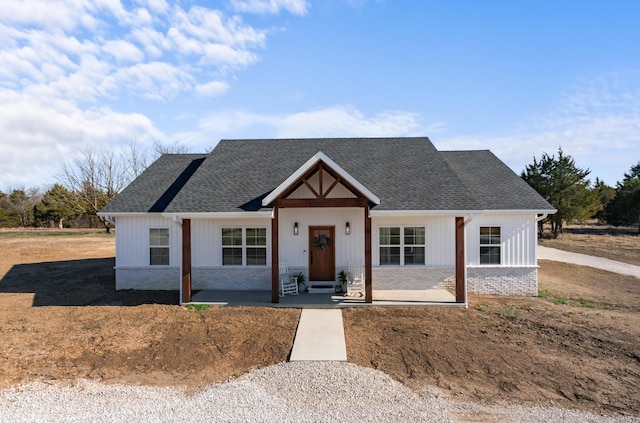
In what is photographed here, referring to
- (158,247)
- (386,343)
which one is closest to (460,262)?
(386,343)

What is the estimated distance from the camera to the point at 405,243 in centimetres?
1325

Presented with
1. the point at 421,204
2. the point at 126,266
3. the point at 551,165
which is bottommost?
the point at 126,266

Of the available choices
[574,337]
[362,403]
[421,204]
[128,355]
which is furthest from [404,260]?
[128,355]

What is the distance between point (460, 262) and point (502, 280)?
142 inches

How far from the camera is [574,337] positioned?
863cm

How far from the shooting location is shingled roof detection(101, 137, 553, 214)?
12.0m

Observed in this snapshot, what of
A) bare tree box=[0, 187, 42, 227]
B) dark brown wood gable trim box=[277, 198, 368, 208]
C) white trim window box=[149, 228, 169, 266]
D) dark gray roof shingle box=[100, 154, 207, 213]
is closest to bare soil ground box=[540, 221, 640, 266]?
dark brown wood gable trim box=[277, 198, 368, 208]

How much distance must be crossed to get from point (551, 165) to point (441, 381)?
35.7 metres

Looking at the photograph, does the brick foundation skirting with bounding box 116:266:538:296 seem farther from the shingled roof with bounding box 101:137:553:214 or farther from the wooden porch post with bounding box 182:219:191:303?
the shingled roof with bounding box 101:137:553:214

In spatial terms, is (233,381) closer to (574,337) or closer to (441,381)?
(441,381)

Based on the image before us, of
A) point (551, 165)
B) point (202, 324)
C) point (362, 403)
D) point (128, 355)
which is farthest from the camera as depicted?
point (551, 165)

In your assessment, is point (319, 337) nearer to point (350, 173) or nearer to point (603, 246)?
point (350, 173)

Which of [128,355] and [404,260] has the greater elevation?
[404,260]

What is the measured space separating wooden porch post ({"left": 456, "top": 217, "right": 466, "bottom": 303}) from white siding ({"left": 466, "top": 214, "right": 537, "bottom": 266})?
2563mm
